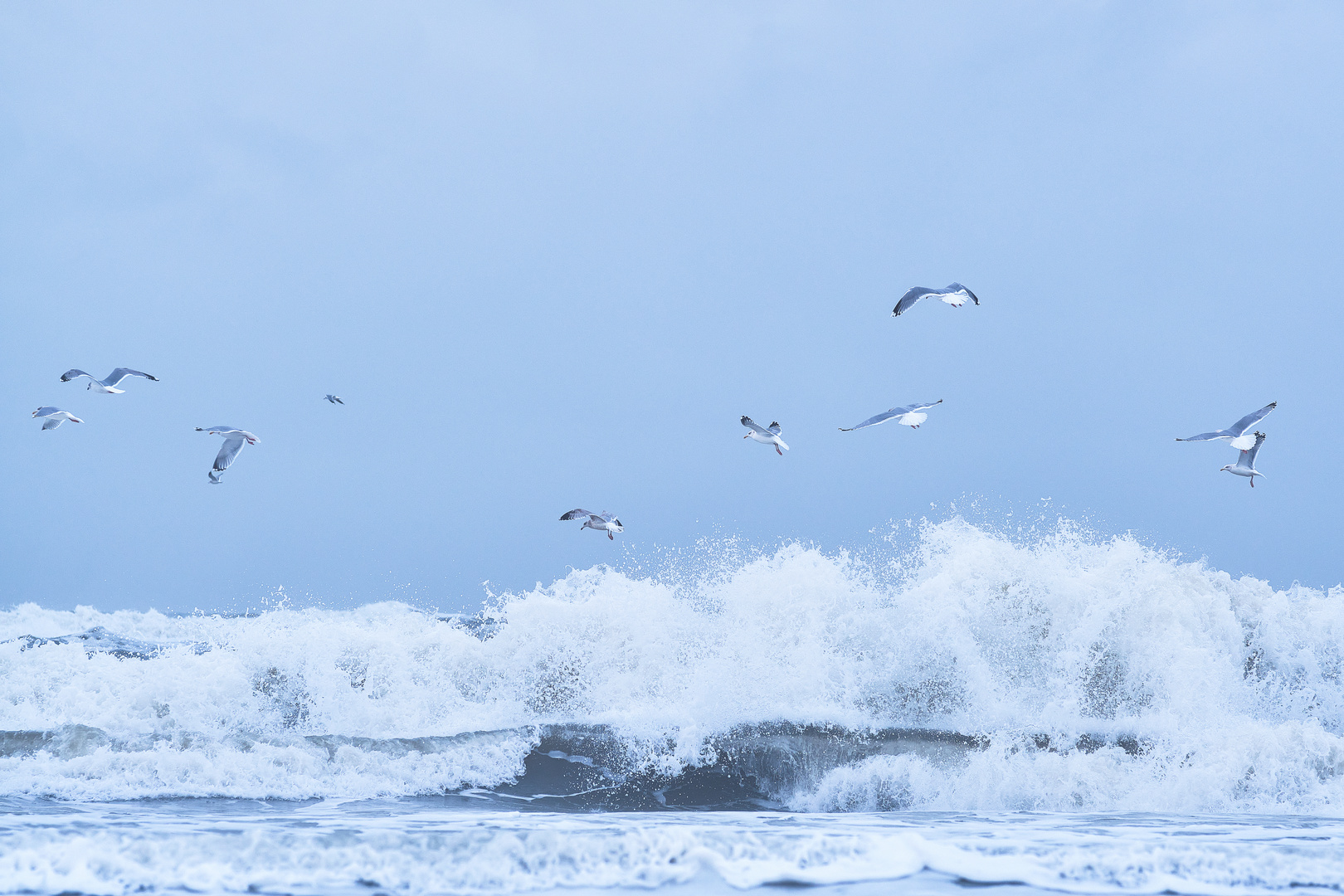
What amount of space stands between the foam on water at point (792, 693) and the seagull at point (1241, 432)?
2729mm

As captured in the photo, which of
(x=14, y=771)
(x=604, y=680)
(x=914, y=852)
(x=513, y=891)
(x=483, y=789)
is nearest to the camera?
(x=513, y=891)

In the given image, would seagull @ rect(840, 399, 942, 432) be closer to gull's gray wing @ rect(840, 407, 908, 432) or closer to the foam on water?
gull's gray wing @ rect(840, 407, 908, 432)

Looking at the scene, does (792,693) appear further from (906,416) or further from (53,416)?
(53,416)

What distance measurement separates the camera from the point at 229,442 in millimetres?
10664

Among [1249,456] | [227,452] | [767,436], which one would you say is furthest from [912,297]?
[227,452]

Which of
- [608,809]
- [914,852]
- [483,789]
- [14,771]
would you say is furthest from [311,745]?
[914,852]

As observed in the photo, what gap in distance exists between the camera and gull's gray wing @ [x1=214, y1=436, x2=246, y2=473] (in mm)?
10445

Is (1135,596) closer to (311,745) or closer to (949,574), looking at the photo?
(949,574)

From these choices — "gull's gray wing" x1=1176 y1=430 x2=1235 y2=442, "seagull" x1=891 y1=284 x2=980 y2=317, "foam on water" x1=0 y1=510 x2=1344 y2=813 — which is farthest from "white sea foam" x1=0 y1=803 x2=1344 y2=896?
"seagull" x1=891 y1=284 x2=980 y2=317

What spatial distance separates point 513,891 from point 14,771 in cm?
537

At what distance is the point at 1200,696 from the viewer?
11.7 m

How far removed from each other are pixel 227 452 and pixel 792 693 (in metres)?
6.78

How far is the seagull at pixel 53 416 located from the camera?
38.2 ft

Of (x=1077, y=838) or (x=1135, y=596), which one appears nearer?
(x=1077, y=838)
